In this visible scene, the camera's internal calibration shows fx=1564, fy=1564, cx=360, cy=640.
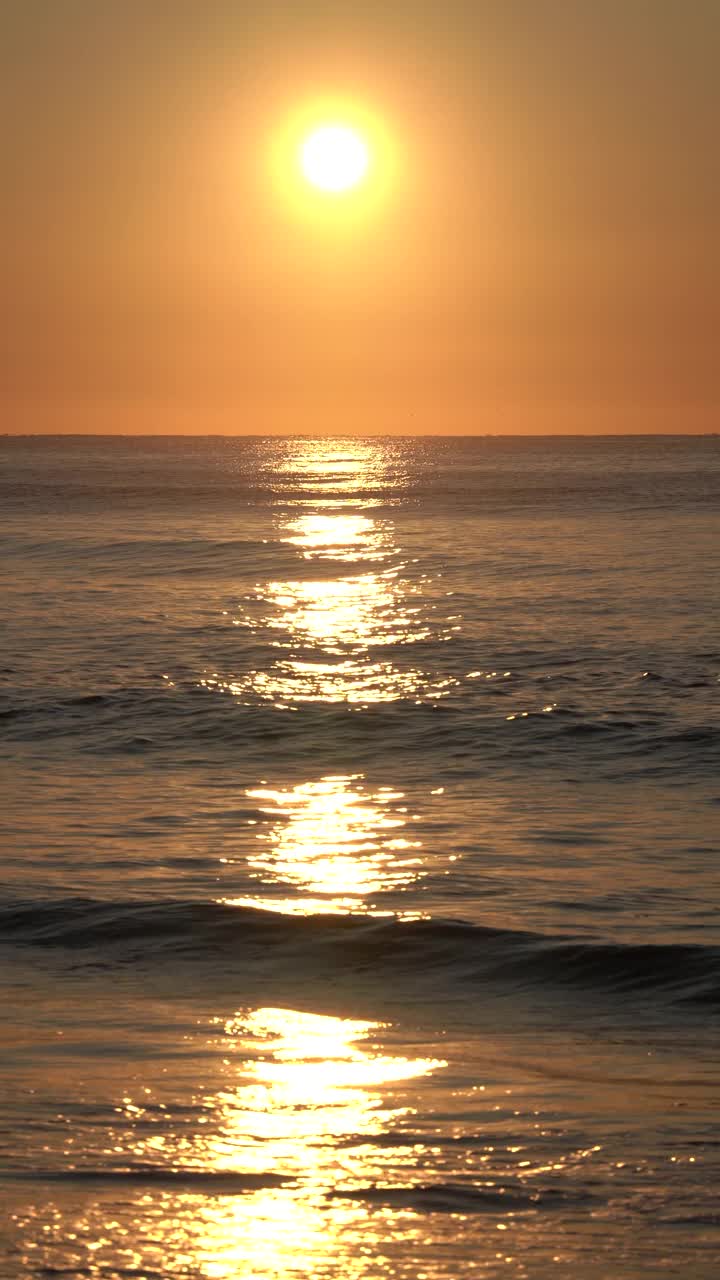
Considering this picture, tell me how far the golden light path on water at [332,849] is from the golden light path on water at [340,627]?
20.9 ft

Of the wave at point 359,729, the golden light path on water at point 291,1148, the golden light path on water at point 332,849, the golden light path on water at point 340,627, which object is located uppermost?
the golden light path on water at point 340,627

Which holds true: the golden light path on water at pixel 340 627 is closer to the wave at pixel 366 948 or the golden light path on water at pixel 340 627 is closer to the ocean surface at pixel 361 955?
the ocean surface at pixel 361 955

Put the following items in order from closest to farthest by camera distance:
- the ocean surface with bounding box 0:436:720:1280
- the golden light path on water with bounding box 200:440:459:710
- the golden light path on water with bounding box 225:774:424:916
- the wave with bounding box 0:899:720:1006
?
the ocean surface with bounding box 0:436:720:1280 < the wave with bounding box 0:899:720:1006 < the golden light path on water with bounding box 225:774:424:916 < the golden light path on water with bounding box 200:440:459:710

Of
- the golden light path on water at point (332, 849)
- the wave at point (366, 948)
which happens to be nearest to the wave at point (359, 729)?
the golden light path on water at point (332, 849)

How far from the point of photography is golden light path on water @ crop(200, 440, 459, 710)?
25.1 metres

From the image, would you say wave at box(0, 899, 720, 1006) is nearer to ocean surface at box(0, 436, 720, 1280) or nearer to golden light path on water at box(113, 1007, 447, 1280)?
ocean surface at box(0, 436, 720, 1280)

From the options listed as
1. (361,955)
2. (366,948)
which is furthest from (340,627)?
(361,955)

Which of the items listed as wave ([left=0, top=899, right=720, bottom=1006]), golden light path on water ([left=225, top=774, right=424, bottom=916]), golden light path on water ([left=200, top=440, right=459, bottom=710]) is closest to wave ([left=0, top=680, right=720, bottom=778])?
golden light path on water ([left=200, top=440, right=459, bottom=710])

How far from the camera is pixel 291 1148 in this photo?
303 inches

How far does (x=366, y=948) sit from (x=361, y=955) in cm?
16

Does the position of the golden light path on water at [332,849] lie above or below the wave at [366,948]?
above

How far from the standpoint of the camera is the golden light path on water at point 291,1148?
22.0ft

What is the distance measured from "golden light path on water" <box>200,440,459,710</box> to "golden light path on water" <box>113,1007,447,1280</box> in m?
14.3

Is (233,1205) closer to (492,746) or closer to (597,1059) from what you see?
(597,1059)
